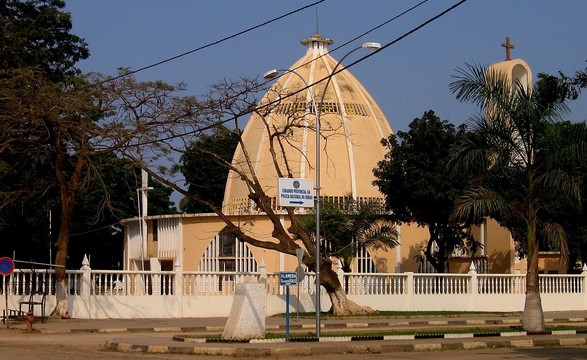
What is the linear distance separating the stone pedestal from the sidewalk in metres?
0.43

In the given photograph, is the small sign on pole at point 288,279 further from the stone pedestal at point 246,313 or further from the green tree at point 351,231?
the green tree at point 351,231

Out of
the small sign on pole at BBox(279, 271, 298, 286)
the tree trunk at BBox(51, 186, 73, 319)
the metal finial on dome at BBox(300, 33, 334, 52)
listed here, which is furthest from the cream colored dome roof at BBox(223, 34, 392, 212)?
the small sign on pole at BBox(279, 271, 298, 286)

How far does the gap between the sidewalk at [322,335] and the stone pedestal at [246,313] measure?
43 cm

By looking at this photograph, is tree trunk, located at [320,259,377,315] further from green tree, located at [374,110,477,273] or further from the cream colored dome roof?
the cream colored dome roof

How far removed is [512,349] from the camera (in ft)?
66.0

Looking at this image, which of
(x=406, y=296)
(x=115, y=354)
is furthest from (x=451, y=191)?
(x=115, y=354)

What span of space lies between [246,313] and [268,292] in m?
12.9

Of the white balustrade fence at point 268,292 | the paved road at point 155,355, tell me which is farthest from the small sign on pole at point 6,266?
the paved road at point 155,355

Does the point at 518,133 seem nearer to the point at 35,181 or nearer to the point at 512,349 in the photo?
the point at 512,349

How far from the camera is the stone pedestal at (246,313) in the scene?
20844 mm

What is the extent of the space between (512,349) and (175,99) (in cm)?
1348

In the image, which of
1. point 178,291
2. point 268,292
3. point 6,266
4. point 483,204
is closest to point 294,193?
point 483,204

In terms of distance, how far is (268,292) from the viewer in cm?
3384

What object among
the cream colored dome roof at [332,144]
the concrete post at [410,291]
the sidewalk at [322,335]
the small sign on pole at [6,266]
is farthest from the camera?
the cream colored dome roof at [332,144]
